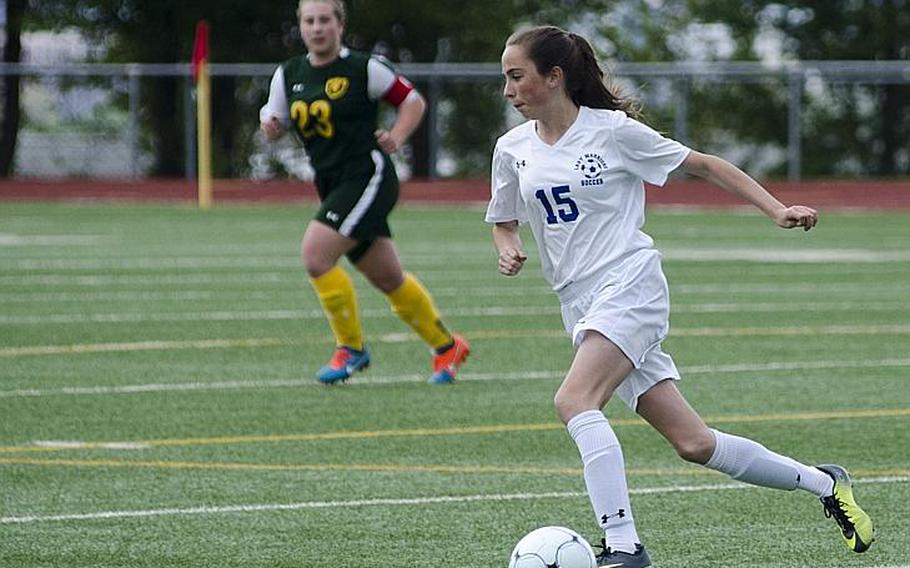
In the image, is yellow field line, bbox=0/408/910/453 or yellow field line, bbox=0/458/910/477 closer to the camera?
yellow field line, bbox=0/458/910/477

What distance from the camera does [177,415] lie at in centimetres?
1016

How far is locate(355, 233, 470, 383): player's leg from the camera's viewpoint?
11.5 m

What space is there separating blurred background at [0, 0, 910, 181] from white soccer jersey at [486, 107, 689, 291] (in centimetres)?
2944

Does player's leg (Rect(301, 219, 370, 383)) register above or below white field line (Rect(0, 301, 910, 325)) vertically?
above

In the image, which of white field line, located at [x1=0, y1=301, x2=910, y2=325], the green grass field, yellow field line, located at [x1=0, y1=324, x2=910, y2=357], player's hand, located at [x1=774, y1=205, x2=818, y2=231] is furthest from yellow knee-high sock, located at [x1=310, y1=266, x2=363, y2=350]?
player's hand, located at [x1=774, y1=205, x2=818, y2=231]

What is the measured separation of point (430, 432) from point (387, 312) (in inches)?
251

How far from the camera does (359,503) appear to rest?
7691mm

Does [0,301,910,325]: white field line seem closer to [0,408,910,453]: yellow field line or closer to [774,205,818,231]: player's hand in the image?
[0,408,910,453]: yellow field line

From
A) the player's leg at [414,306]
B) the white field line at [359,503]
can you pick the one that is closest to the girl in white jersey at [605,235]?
the white field line at [359,503]

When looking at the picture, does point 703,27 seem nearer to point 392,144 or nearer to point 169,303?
point 169,303

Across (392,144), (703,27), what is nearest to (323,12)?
(392,144)

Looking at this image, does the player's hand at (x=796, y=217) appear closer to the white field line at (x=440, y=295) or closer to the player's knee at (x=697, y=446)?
the player's knee at (x=697, y=446)

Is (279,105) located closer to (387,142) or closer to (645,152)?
(387,142)

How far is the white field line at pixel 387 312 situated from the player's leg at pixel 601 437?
9220 millimetres
